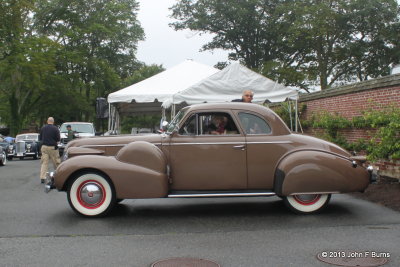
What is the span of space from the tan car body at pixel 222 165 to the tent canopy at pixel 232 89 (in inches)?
233

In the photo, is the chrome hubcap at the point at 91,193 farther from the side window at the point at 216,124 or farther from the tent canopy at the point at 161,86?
the tent canopy at the point at 161,86

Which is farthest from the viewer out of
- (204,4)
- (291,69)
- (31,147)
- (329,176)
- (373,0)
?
(204,4)

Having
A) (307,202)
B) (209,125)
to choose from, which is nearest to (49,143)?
(209,125)

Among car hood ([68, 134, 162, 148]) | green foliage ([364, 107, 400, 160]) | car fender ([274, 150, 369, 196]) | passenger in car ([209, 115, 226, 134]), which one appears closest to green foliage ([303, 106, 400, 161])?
green foliage ([364, 107, 400, 160])

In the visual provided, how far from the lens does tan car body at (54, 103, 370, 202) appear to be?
7.13 meters

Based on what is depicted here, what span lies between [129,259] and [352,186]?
3.75 metres

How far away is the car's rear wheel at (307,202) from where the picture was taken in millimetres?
7367

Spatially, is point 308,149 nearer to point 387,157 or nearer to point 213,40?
point 387,157

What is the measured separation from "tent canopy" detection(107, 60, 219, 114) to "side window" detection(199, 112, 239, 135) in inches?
307

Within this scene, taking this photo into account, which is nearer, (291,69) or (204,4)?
(291,69)

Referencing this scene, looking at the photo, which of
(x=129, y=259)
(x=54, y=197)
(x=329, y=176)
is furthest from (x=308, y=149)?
(x=54, y=197)

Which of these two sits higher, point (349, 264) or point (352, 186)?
point (352, 186)

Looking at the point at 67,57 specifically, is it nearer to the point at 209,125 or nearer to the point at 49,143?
the point at 49,143

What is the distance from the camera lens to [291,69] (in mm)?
40125
